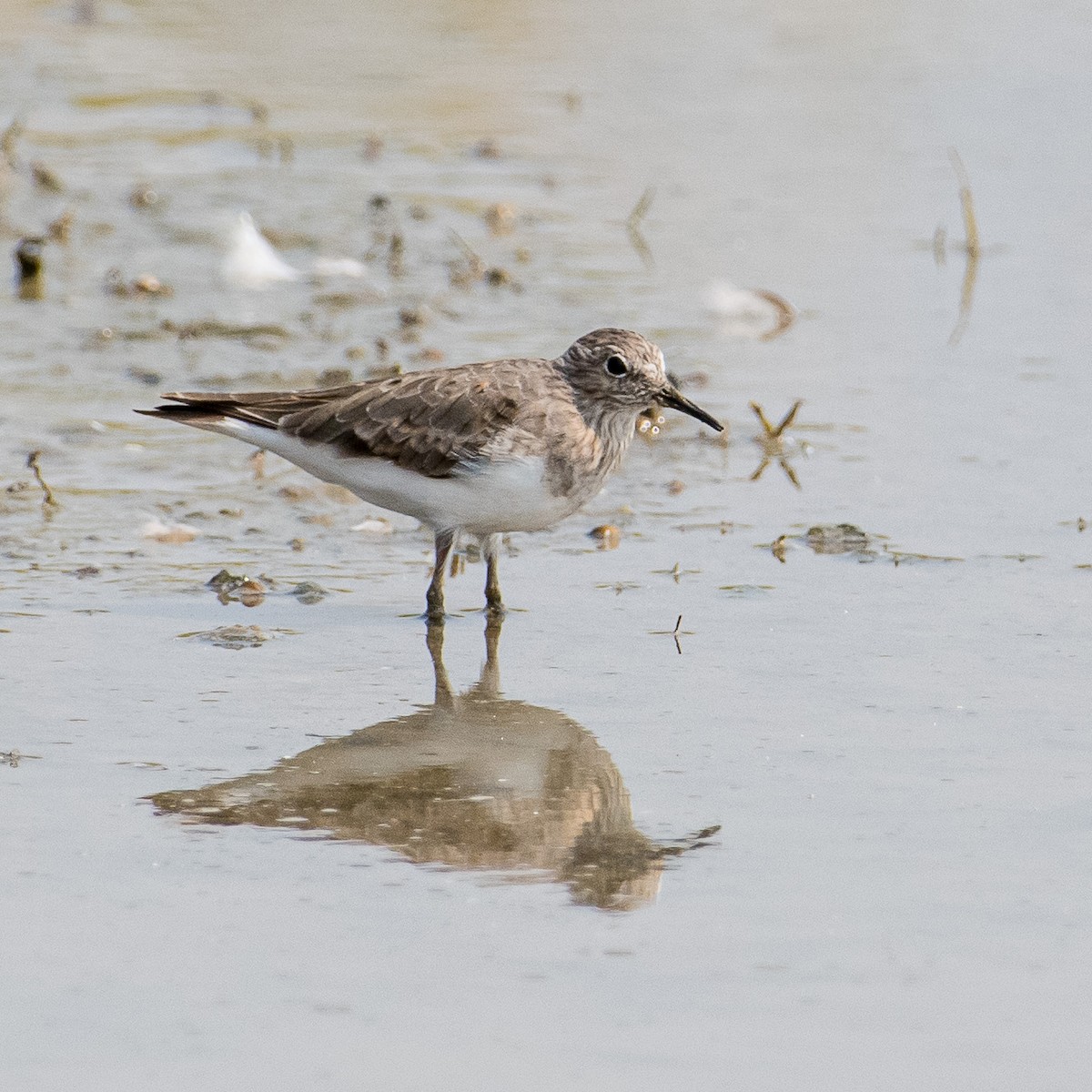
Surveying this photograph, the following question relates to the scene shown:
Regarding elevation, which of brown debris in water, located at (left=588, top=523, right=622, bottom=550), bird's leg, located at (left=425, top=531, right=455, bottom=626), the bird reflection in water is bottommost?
the bird reflection in water

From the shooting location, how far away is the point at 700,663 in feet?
23.4

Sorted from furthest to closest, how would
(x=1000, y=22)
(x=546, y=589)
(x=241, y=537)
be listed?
(x=1000, y=22) → (x=241, y=537) → (x=546, y=589)

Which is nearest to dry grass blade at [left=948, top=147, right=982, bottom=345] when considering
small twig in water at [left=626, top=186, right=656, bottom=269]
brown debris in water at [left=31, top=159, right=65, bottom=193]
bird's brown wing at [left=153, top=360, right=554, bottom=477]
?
small twig in water at [left=626, top=186, right=656, bottom=269]

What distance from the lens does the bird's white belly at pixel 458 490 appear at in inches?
304

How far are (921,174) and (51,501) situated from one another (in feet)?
27.1

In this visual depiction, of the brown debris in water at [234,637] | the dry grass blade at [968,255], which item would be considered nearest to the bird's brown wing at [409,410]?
the brown debris in water at [234,637]

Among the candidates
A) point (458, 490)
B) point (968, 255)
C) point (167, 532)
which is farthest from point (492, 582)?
point (968, 255)

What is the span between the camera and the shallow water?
4707mm

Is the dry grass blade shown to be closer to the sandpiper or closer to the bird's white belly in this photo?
the sandpiper

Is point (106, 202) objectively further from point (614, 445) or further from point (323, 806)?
point (323, 806)

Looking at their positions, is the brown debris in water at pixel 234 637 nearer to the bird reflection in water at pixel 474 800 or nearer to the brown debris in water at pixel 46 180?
the bird reflection in water at pixel 474 800

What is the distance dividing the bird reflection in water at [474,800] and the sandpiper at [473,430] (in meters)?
1.22

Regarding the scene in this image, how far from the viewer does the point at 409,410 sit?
801 cm

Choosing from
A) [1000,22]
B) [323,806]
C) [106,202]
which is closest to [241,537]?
[323,806]
